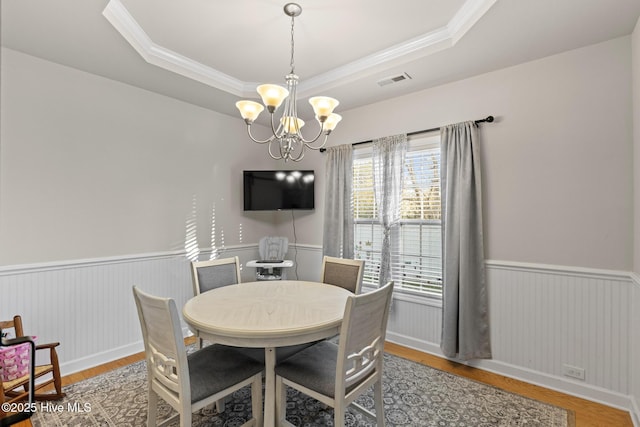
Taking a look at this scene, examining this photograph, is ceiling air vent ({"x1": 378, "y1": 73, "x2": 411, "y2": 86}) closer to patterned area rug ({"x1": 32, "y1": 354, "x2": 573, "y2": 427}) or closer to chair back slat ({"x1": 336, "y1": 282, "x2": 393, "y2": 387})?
chair back slat ({"x1": 336, "y1": 282, "x2": 393, "y2": 387})

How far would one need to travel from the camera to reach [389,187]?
332 cm

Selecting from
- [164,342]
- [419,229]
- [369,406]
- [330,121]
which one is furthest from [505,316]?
[164,342]

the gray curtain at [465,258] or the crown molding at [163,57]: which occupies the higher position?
the crown molding at [163,57]

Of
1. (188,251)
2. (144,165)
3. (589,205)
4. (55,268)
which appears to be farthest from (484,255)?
(55,268)

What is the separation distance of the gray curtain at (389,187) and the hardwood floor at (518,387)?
2.67 ft

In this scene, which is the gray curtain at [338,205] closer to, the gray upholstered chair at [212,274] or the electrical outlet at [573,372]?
the gray upholstered chair at [212,274]

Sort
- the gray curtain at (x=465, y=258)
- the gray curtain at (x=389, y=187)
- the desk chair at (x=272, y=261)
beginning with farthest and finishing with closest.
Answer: the desk chair at (x=272, y=261)
the gray curtain at (x=389, y=187)
the gray curtain at (x=465, y=258)

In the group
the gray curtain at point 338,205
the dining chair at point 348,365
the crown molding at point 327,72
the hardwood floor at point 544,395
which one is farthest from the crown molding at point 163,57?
the hardwood floor at point 544,395

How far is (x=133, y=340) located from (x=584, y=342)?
13.1 feet

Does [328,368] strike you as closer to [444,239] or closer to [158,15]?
[444,239]

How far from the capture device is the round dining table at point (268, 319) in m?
1.65

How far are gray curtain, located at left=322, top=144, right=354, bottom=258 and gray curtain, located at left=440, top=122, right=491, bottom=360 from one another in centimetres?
117

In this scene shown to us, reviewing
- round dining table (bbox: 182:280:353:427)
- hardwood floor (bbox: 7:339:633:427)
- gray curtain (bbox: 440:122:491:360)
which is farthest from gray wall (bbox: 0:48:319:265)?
gray curtain (bbox: 440:122:491:360)

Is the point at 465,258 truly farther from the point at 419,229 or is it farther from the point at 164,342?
the point at 164,342
